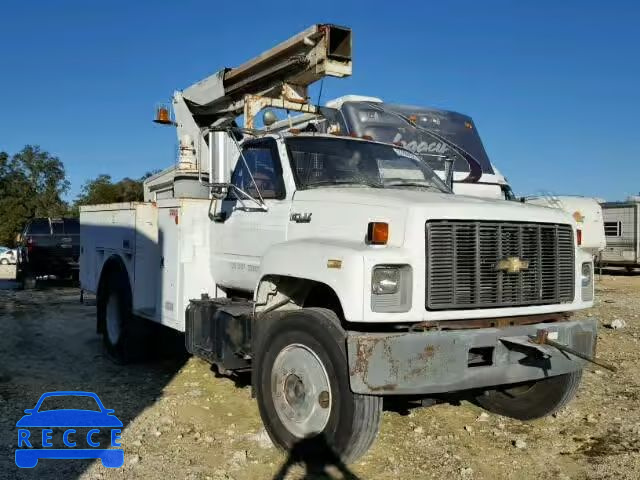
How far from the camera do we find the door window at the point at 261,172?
17.7 feet

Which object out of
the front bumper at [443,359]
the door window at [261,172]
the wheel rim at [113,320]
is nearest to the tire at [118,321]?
the wheel rim at [113,320]

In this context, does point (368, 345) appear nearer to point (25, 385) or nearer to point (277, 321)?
point (277, 321)

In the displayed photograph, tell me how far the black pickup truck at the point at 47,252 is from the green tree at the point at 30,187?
118ft

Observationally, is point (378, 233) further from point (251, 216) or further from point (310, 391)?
point (251, 216)

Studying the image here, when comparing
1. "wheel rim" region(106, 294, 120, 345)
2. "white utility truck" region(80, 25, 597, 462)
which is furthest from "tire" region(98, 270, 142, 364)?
"white utility truck" region(80, 25, 597, 462)

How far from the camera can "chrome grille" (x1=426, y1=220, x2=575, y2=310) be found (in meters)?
4.21

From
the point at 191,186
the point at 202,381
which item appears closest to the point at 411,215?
the point at 202,381

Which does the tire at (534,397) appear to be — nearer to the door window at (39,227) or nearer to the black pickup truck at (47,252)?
the black pickup truck at (47,252)

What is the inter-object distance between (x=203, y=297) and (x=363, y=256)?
2638 mm

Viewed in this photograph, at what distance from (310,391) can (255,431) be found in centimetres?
104

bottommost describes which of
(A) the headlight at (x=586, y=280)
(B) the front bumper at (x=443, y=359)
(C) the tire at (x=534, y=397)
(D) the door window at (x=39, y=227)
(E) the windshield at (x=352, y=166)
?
(C) the tire at (x=534, y=397)

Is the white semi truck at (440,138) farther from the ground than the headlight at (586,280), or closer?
farther from the ground

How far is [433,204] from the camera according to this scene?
14.1 feet

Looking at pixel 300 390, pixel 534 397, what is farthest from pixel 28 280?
pixel 534 397
